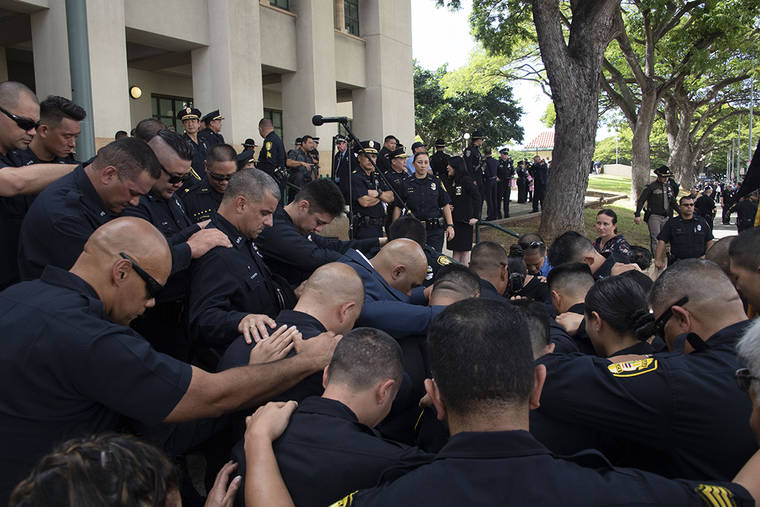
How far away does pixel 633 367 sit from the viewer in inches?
85.1

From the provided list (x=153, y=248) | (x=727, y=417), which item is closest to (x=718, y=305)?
(x=727, y=417)

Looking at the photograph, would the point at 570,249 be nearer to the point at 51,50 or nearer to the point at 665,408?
the point at 665,408

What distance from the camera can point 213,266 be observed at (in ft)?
10.7

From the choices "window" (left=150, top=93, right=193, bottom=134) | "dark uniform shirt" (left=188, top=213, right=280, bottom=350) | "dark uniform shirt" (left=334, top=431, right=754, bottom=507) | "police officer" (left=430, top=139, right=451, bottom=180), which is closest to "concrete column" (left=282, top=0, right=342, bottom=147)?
"window" (left=150, top=93, right=193, bottom=134)

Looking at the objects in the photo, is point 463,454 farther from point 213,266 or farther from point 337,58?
point 337,58

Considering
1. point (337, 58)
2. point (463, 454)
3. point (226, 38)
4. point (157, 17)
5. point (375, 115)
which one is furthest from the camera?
point (375, 115)

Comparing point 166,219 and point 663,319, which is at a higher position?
point 166,219

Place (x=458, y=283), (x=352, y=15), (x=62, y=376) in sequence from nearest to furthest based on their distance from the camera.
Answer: (x=62, y=376) → (x=458, y=283) → (x=352, y=15)

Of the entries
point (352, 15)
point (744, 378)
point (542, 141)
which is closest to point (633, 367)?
point (744, 378)

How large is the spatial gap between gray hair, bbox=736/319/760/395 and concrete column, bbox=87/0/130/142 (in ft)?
35.7

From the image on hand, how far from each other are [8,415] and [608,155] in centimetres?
8691

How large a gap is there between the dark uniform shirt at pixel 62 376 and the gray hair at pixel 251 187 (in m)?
1.61

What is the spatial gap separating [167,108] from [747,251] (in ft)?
49.6

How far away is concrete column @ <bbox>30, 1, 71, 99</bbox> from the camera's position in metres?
10.3
